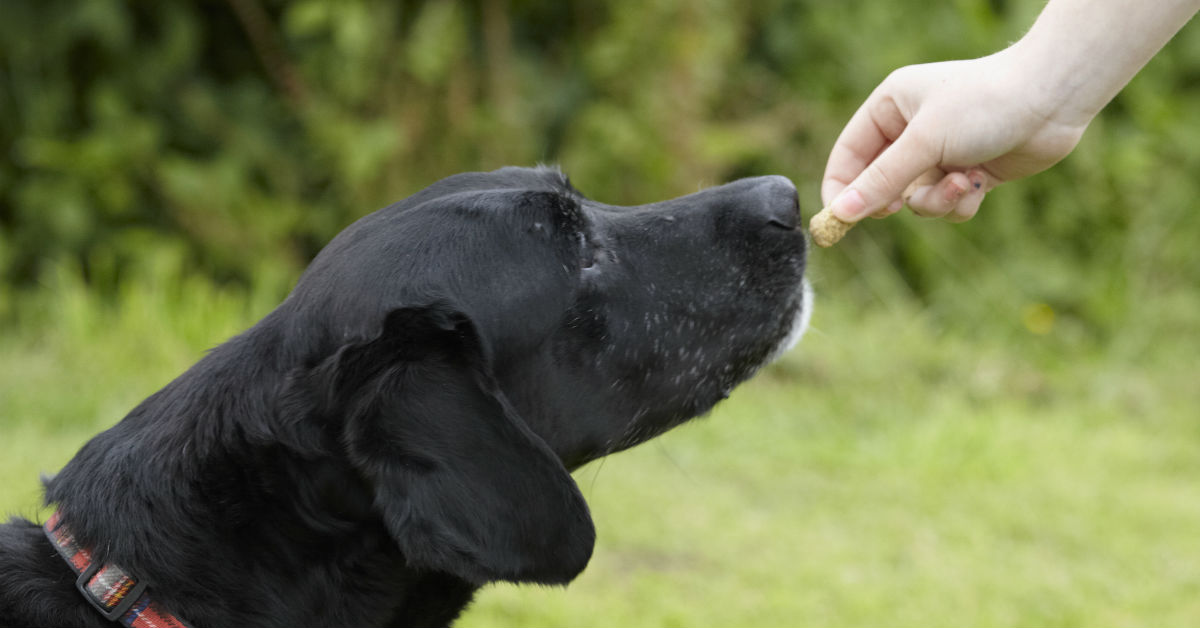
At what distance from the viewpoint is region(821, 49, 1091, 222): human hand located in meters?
2.53

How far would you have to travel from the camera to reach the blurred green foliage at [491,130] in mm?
6410

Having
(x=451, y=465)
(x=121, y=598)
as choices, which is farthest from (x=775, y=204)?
(x=121, y=598)

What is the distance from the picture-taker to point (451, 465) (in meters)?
2.03

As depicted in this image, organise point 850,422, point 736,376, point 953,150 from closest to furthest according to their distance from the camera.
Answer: point 953,150 → point 736,376 → point 850,422

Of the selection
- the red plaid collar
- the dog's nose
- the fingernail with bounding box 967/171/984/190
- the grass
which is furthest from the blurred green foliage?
the red plaid collar

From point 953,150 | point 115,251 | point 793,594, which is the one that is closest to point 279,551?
point 953,150

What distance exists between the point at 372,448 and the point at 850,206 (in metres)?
1.24

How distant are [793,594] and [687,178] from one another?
312 cm

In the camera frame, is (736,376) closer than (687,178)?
Yes

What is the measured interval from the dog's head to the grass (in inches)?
52.4

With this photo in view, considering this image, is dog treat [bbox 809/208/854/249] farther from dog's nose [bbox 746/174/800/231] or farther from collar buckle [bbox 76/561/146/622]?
collar buckle [bbox 76/561/146/622]

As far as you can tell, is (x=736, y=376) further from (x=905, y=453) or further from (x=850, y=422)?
(x=850, y=422)

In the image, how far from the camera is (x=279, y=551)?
7.04 feet

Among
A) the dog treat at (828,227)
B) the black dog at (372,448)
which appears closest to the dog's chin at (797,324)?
the dog treat at (828,227)
